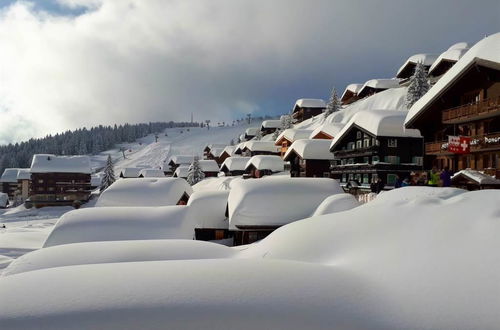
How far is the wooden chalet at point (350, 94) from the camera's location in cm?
9856

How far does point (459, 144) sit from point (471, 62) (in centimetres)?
456

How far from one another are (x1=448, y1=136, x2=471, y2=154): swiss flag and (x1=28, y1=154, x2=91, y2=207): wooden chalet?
209 ft

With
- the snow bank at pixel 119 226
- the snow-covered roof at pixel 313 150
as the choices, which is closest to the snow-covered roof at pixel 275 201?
the snow bank at pixel 119 226

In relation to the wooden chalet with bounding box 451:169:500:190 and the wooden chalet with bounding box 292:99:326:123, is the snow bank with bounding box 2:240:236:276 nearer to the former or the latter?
the wooden chalet with bounding box 451:169:500:190

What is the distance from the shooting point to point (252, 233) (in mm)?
22469

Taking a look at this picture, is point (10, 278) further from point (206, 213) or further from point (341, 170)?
point (341, 170)

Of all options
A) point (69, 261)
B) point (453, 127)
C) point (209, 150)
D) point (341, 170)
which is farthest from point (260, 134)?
point (69, 261)

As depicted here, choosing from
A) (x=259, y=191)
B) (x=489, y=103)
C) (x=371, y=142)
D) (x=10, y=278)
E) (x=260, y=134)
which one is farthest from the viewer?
(x=260, y=134)

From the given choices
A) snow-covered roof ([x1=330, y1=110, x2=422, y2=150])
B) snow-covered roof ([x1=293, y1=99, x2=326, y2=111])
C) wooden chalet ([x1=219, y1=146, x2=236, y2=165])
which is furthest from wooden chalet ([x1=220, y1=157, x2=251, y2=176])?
snow-covered roof ([x1=293, y1=99, x2=326, y2=111])

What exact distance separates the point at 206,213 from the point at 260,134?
274 feet

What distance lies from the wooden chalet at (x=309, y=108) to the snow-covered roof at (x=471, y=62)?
80.3m

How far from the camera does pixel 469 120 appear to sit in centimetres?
2128

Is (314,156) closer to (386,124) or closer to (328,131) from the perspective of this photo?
(328,131)

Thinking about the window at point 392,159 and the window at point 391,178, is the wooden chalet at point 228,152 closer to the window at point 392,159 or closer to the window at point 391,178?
the window at point 392,159
